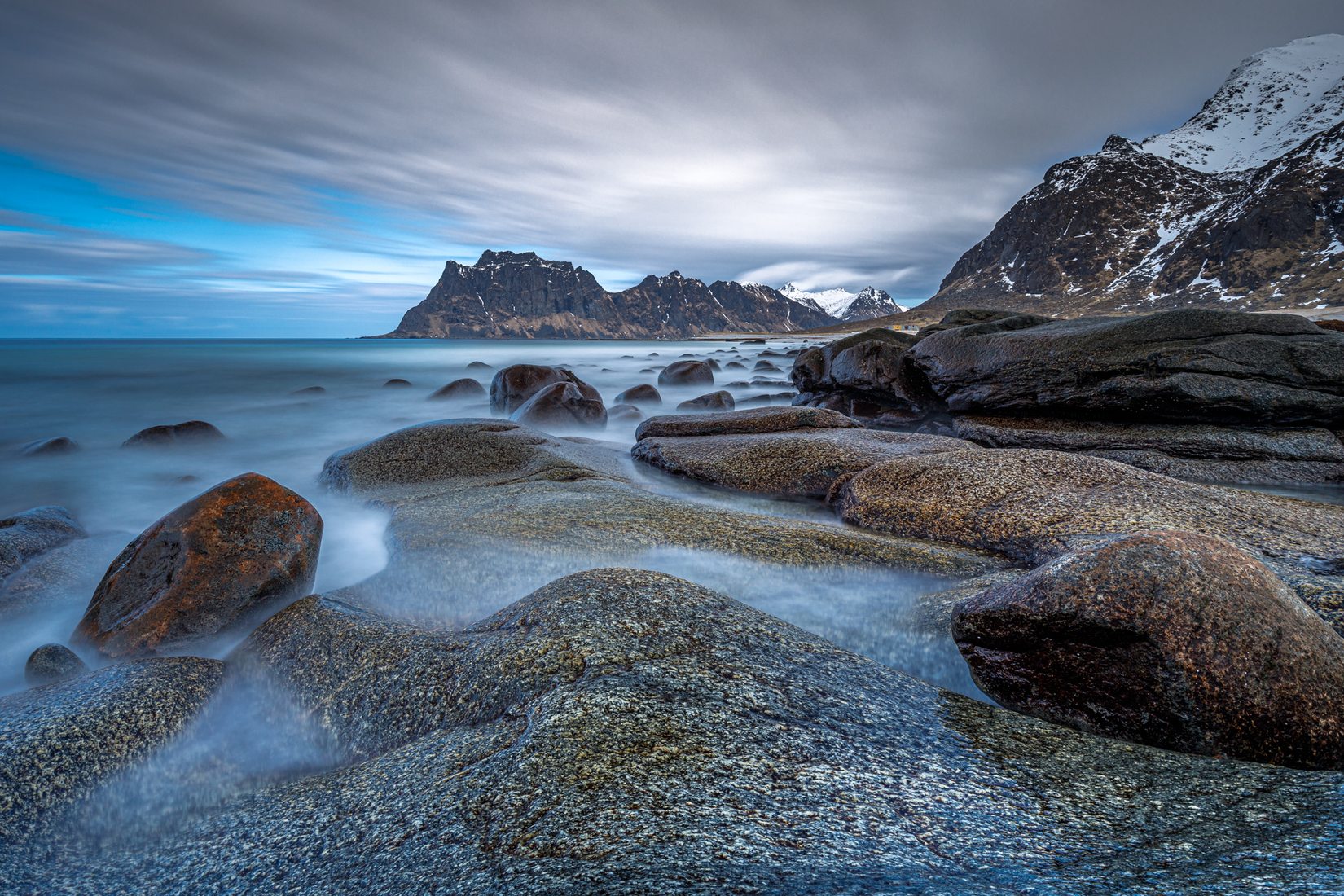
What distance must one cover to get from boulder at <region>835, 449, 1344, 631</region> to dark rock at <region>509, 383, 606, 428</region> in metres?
8.44

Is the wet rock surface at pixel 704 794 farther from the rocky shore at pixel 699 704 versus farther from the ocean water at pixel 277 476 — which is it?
the ocean water at pixel 277 476

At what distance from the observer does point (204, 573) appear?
4.58 m

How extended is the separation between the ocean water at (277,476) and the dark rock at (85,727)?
80cm

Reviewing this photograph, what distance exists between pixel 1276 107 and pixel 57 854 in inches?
11051

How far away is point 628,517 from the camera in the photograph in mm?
6703

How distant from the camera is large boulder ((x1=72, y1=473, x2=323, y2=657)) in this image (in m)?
4.46

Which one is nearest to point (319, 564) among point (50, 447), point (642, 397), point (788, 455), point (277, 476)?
point (788, 455)

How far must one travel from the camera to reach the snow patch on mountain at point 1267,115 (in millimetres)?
169500

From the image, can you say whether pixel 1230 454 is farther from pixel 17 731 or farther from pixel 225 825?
pixel 17 731

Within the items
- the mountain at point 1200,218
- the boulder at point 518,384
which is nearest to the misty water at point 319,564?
the boulder at point 518,384

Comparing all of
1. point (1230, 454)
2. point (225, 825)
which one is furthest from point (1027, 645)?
point (1230, 454)

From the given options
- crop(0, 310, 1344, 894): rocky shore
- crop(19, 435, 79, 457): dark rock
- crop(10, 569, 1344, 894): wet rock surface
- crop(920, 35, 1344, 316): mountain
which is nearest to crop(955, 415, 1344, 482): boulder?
crop(0, 310, 1344, 894): rocky shore

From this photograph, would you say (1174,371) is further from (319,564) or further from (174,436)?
(174,436)

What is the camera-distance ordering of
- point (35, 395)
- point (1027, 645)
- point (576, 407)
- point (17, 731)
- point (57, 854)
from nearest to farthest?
point (57, 854)
point (17, 731)
point (1027, 645)
point (576, 407)
point (35, 395)
